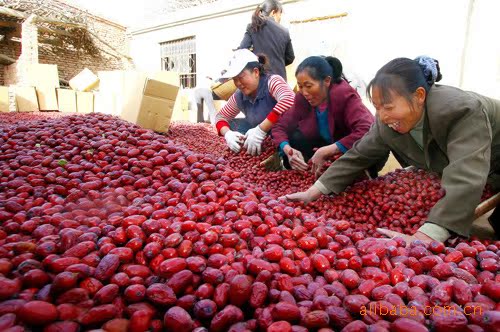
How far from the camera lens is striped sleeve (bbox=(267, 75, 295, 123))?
11.3 ft

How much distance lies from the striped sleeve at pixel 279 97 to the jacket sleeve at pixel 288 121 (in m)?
0.09

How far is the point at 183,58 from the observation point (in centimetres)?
Answer: 1130

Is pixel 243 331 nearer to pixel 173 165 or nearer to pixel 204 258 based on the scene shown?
pixel 204 258

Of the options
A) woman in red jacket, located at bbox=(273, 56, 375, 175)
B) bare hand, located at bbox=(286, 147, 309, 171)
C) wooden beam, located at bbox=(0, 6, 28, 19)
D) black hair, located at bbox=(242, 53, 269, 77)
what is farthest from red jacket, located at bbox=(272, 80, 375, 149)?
wooden beam, located at bbox=(0, 6, 28, 19)

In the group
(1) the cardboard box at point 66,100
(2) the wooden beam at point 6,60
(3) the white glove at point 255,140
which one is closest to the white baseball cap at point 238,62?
(3) the white glove at point 255,140

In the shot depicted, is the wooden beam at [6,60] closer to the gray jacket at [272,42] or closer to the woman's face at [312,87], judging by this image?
the gray jacket at [272,42]

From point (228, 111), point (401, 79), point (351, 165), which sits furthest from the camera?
point (228, 111)

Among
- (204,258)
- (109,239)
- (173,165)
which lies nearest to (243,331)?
(204,258)

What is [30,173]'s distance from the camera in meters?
2.01

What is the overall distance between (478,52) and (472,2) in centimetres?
79

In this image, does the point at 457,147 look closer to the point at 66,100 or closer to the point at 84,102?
the point at 84,102

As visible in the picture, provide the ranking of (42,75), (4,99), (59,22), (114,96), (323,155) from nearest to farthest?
(323,155), (114,96), (4,99), (42,75), (59,22)

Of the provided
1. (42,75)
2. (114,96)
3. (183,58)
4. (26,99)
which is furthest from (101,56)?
(114,96)

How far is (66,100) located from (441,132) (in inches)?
388
